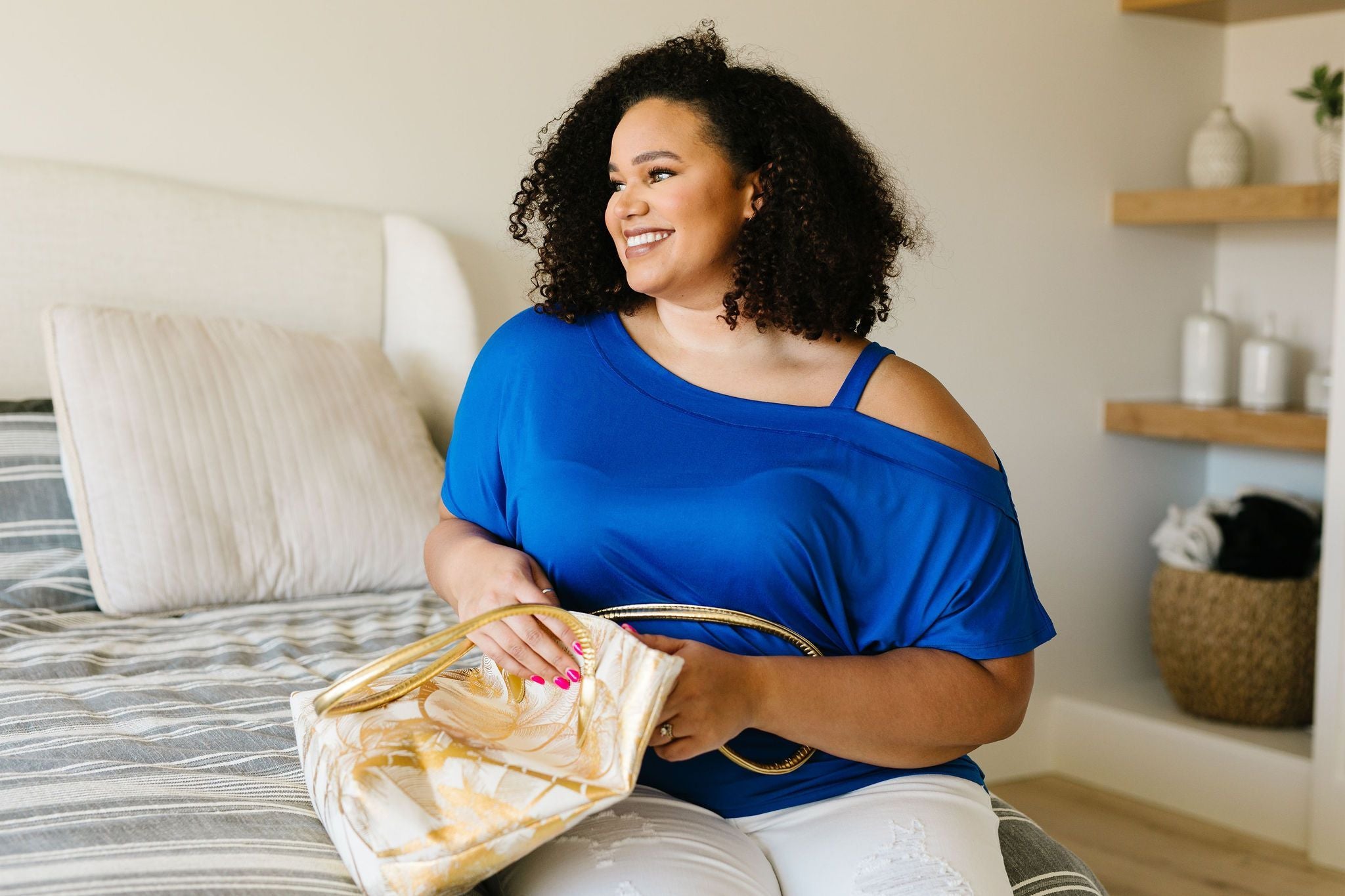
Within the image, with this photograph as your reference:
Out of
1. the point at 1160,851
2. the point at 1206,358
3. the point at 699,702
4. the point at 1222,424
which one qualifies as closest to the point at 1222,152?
the point at 1206,358

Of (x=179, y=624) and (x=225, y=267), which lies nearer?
(x=179, y=624)

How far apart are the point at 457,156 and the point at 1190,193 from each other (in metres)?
1.65

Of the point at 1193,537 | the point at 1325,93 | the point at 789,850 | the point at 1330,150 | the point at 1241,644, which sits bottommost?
the point at 1241,644

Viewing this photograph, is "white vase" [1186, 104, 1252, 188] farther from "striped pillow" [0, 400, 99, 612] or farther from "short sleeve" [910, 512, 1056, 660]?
"striped pillow" [0, 400, 99, 612]

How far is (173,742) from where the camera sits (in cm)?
114

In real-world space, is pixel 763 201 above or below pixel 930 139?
below

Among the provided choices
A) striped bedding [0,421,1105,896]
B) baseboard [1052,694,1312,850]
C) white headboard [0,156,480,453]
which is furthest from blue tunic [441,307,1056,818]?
baseboard [1052,694,1312,850]

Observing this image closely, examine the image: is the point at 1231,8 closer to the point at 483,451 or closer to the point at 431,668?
the point at 483,451

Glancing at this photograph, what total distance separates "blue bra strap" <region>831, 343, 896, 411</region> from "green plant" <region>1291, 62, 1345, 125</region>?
6.35 ft

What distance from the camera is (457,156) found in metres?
2.23

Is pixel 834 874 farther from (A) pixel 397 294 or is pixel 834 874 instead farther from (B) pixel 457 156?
(B) pixel 457 156

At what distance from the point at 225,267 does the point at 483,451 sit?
0.83 m

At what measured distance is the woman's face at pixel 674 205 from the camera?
128 cm

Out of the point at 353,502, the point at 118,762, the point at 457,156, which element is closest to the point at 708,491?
the point at 118,762
